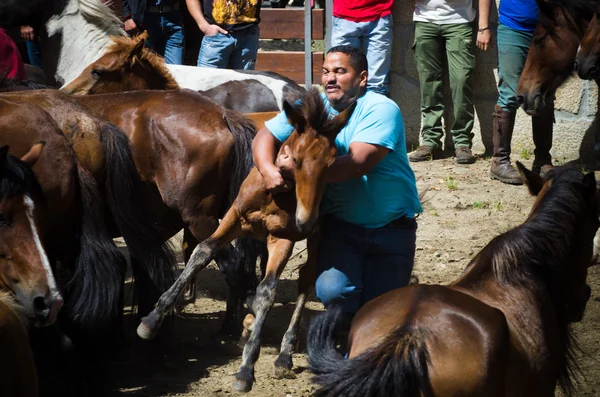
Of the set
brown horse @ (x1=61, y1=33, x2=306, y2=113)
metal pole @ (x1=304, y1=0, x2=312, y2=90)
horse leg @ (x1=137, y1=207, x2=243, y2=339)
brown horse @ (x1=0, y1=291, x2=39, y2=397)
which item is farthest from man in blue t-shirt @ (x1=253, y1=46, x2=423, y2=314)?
metal pole @ (x1=304, y1=0, x2=312, y2=90)

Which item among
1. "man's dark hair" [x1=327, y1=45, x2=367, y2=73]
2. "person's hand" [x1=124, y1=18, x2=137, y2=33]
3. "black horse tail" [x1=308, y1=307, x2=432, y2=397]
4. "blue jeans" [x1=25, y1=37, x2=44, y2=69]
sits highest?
"man's dark hair" [x1=327, y1=45, x2=367, y2=73]

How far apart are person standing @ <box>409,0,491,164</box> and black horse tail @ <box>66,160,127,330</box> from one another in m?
5.21

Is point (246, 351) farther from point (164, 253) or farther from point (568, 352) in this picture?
point (568, 352)

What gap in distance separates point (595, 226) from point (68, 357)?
2895 millimetres

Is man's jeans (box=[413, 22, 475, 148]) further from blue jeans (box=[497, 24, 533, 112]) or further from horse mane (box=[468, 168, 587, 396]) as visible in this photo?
horse mane (box=[468, 168, 587, 396])

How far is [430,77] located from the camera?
9539mm

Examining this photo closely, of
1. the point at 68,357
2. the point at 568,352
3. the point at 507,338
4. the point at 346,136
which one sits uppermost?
the point at 346,136

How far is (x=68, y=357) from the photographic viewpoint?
4.86 metres

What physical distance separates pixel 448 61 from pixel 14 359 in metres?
7.21

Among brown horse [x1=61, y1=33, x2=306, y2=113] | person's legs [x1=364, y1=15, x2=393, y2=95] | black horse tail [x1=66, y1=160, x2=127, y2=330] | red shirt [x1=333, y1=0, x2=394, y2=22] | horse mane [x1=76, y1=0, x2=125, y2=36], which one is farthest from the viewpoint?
person's legs [x1=364, y1=15, x2=393, y2=95]

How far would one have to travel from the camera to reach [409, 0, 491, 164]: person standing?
925 cm

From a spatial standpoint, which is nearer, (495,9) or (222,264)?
(222,264)

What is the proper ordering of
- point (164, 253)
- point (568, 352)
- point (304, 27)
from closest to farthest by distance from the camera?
1. point (568, 352)
2. point (164, 253)
3. point (304, 27)

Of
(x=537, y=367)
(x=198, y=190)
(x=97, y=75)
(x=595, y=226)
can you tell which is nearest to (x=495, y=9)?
(x=97, y=75)
